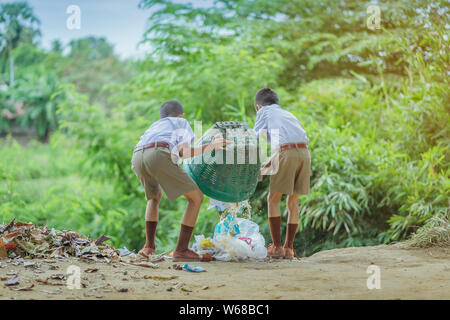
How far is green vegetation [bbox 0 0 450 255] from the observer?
675 centimetres

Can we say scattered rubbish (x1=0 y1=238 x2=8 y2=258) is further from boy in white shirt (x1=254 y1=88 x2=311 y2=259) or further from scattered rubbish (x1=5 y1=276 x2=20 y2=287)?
boy in white shirt (x1=254 y1=88 x2=311 y2=259)

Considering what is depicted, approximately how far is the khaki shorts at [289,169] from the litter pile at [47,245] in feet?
5.47

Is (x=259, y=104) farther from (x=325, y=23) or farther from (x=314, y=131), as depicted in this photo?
(x=325, y=23)

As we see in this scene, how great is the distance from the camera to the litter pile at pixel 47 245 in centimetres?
409

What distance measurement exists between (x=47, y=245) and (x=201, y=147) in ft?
5.23

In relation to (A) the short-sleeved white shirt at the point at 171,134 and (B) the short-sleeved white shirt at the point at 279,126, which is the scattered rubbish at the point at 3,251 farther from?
(B) the short-sleeved white shirt at the point at 279,126

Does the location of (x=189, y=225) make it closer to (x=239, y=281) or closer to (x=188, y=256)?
(x=188, y=256)

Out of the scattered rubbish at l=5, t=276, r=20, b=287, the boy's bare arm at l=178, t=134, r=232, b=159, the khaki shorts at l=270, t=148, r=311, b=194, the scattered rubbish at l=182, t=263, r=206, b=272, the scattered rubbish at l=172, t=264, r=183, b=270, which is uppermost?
the boy's bare arm at l=178, t=134, r=232, b=159

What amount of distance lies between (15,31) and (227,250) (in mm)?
18959

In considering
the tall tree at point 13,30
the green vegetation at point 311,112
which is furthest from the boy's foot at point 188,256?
the tall tree at point 13,30

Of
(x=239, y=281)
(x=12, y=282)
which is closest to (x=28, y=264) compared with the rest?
(x=12, y=282)

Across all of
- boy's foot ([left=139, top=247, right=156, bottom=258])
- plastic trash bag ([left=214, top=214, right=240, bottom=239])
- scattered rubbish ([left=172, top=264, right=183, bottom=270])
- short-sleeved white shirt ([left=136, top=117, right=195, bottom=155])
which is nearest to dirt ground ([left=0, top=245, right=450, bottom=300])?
scattered rubbish ([left=172, top=264, right=183, bottom=270])

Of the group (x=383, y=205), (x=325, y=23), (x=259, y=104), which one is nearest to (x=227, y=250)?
(x=259, y=104)

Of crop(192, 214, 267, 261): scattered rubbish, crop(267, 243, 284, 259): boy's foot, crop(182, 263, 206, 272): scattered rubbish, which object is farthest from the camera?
crop(267, 243, 284, 259): boy's foot
